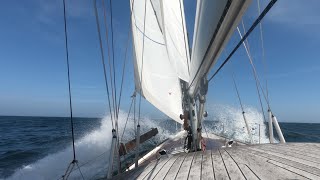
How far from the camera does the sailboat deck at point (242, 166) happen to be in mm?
2826

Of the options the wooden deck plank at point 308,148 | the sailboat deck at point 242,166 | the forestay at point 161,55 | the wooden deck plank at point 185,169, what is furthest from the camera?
the forestay at point 161,55

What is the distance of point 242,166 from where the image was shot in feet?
10.3

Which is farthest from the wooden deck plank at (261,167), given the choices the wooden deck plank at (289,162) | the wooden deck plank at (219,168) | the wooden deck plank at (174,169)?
the wooden deck plank at (174,169)

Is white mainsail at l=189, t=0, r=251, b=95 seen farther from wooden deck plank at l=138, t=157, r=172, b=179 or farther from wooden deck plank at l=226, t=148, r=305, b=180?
wooden deck plank at l=138, t=157, r=172, b=179

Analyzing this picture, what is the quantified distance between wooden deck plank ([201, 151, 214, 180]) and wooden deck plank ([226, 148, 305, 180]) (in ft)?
1.23

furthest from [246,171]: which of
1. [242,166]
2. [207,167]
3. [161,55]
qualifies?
[161,55]

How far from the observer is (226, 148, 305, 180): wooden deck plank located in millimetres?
2703

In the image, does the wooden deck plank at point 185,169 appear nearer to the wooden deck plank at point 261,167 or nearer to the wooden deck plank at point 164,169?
the wooden deck plank at point 164,169

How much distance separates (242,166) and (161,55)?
261 inches

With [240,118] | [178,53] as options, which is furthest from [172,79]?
[240,118]

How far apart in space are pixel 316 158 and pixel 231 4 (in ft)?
8.62

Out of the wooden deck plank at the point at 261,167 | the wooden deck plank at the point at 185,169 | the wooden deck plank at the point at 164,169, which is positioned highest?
the wooden deck plank at the point at 261,167

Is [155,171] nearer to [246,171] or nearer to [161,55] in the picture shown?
[246,171]

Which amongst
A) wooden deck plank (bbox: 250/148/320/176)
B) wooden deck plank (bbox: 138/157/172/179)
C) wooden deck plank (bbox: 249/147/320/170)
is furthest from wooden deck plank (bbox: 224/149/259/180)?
wooden deck plank (bbox: 138/157/172/179)
